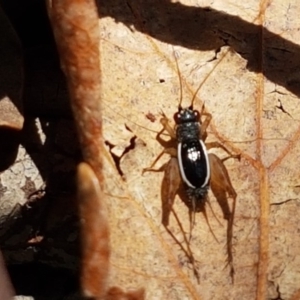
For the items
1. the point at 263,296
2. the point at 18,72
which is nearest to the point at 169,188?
the point at 263,296

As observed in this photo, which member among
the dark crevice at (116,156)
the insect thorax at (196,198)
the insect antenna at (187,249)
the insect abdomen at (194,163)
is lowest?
the insect antenna at (187,249)

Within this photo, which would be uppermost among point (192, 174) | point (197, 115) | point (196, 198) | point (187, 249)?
point (197, 115)

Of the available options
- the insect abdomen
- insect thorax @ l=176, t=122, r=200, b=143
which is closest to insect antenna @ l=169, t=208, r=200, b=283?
the insect abdomen

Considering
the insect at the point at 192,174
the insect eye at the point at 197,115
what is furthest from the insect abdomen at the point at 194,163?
the insect eye at the point at 197,115

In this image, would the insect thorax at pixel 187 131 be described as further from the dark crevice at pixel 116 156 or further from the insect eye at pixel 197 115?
the dark crevice at pixel 116 156

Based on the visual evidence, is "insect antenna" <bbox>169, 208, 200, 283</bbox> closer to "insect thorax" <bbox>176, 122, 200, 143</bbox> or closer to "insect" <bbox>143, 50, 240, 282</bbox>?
"insect" <bbox>143, 50, 240, 282</bbox>

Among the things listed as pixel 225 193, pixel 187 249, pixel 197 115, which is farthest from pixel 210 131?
pixel 187 249

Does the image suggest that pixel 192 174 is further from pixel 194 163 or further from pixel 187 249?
pixel 187 249
